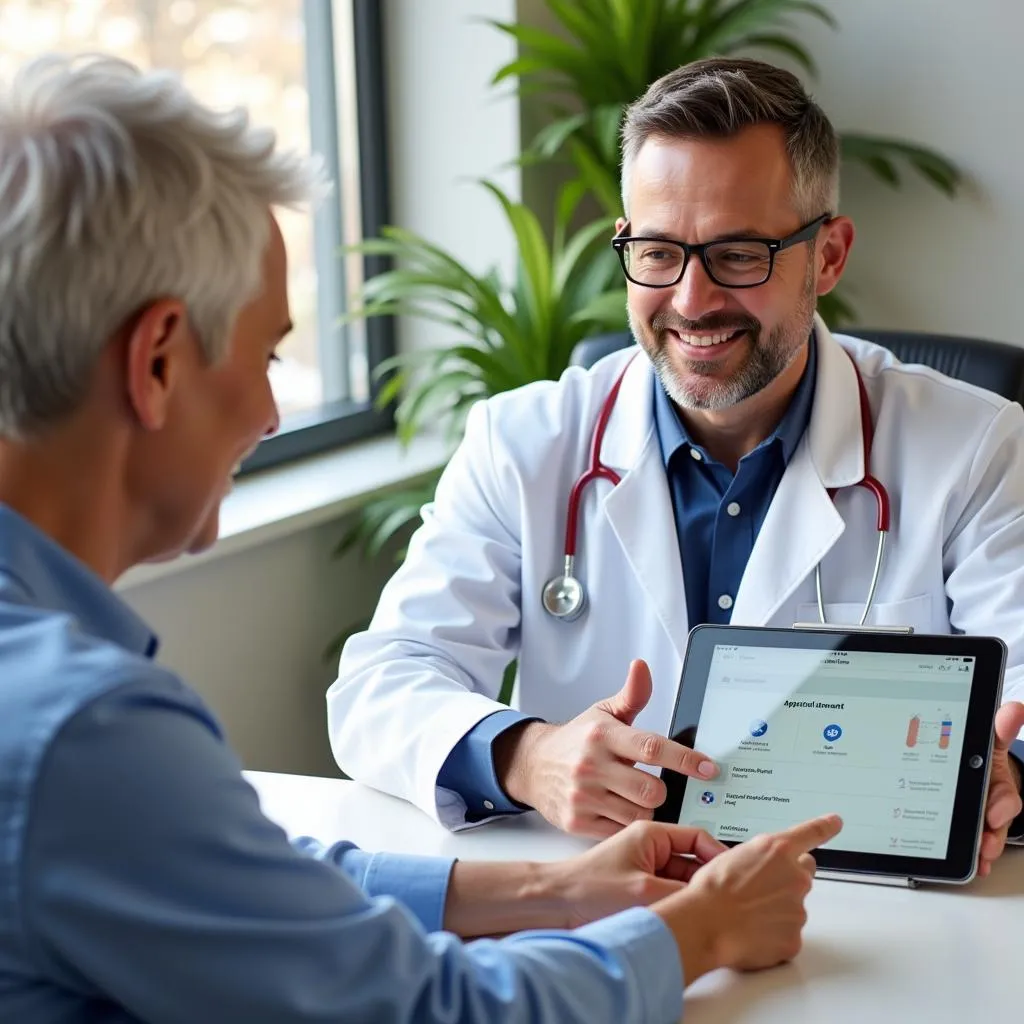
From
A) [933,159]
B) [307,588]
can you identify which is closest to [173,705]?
[307,588]

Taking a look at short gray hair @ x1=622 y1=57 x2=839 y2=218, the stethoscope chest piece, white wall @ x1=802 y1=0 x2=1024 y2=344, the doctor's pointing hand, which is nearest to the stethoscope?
the stethoscope chest piece

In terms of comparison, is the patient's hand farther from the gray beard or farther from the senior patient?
the gray beard

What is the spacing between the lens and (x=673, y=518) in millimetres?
1842

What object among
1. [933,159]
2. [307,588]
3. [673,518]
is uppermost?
[933,159]

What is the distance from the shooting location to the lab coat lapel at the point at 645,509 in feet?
5.88

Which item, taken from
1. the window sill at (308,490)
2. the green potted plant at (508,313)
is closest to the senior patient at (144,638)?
the window sill at (308,490)

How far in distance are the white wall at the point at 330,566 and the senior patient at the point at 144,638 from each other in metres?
1.54

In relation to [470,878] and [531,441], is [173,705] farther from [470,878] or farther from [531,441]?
[531,441]

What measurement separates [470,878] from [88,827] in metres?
0.54

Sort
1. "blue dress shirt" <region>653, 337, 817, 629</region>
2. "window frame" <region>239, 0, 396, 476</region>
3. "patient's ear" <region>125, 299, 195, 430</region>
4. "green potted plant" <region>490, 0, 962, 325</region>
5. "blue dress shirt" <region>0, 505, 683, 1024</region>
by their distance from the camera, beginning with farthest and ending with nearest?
"window frame" <region>239, 0, 396, 476</region>
"green potted plant" <region>490, 0, 962, 325</region>
"blue dress shirt" <region>653, 337, 817, 629</region>
"patient's ear" <region>125, 299, 195, 430</region>
"blue dress shirt" <region>0, 505, 683, 1024</region>

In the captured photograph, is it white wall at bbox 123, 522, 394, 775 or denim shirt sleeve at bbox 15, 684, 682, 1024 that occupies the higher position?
denim shirt sleeve at bbox 15, 684, 682, 1024

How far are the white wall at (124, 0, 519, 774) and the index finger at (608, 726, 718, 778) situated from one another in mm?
1269

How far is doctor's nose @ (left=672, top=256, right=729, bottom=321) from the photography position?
1.81 meters

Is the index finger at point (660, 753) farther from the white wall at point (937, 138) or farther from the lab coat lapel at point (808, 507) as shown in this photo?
the white wall at point (937, 138)
